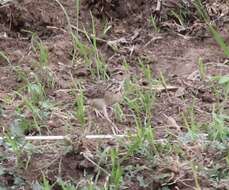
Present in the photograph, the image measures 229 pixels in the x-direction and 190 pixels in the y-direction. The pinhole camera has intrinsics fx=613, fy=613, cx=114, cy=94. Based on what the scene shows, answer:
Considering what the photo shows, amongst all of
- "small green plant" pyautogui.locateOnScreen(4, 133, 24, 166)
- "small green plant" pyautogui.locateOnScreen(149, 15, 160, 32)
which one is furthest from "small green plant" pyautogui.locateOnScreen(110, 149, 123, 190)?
"small green plant" pyautogui.locateOnScreen(149, 15, 160, 32)

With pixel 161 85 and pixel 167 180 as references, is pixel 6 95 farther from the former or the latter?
pixel 167 180

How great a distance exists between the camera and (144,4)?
138 inches

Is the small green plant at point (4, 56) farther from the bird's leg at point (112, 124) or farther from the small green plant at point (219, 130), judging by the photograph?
the small green plant at point (219, 130)

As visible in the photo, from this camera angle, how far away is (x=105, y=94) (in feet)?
9.11

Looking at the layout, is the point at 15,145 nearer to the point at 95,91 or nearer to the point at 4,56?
Result: the point at 95,91

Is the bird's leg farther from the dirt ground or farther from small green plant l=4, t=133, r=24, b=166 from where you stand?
small green plant l=4, t=133, r=24, b=166

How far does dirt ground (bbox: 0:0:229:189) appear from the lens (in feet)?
7.53

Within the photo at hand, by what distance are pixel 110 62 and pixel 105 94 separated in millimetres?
345

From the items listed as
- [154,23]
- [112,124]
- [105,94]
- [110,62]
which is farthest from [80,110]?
[154,23]

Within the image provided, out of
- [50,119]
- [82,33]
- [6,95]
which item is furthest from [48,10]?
[50,119]

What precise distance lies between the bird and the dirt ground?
0.23 feet

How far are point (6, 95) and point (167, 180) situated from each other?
958 mm

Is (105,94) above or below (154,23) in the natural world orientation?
below

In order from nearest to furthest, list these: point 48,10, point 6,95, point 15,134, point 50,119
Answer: point 15,134 < point 50,119 < point 6,95 < point 48,10
